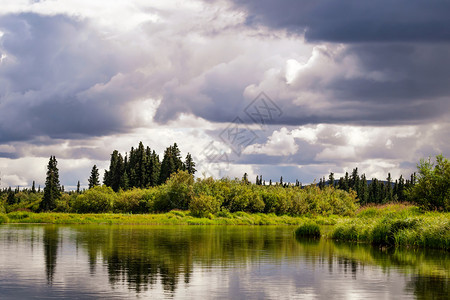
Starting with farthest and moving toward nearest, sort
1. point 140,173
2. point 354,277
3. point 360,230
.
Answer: point 140,173 → point 360,230 → point 354,277

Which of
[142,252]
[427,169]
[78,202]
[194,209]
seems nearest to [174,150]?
[78,202]

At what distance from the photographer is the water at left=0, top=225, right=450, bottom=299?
A: 19.6 metres

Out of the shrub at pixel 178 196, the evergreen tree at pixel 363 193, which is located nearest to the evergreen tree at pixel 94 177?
the shrub at pixel 178 196

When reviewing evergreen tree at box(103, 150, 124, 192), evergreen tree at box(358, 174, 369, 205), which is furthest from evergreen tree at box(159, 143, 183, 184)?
evergreen tree at box(358, 174, 369, 205)

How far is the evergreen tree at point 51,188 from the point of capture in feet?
398

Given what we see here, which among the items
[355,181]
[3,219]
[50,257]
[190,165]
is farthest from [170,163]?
[50,257]

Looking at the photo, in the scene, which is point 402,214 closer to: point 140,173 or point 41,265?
point 41,265

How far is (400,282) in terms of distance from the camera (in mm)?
22500

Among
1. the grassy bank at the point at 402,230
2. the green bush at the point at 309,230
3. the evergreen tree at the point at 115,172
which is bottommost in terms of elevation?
the green bush at the point at 309,230

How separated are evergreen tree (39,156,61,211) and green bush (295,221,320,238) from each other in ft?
271

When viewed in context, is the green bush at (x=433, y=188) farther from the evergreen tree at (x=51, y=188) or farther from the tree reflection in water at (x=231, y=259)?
the evergreen tree at (x=51, y=188)

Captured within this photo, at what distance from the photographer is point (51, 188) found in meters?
122

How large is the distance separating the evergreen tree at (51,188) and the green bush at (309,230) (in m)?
82.7

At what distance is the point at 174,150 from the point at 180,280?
12487cm
